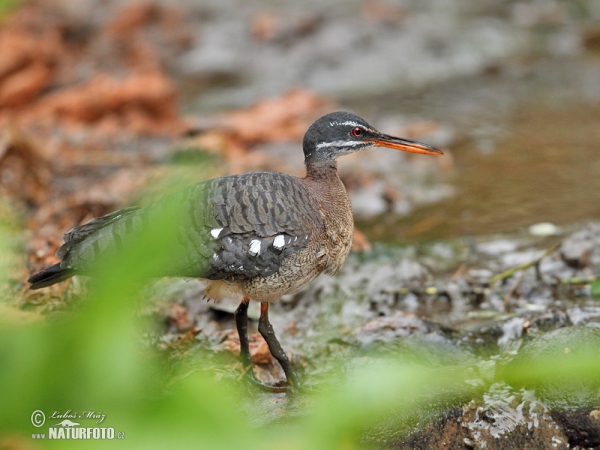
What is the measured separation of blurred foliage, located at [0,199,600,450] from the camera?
0.84 metres

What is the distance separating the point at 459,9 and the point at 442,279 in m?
8.27

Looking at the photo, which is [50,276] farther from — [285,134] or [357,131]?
[285,134]

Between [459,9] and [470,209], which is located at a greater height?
[459,9]

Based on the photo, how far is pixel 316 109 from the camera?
9.41 m

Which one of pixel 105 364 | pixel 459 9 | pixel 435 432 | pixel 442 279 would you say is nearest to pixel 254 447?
pixel 105 364

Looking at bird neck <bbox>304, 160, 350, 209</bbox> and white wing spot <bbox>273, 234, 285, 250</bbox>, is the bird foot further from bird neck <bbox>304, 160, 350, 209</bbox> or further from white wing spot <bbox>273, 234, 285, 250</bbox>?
bird neck <bbox>304, 160, 350, 209</bbox>

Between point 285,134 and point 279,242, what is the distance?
5.23 m

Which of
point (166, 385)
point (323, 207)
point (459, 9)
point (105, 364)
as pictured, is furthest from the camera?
point (459, 9)

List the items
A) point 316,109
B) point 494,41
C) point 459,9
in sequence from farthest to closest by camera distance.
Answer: point 459,9, point 494,41, point 316,109

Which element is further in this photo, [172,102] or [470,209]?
[172,102]

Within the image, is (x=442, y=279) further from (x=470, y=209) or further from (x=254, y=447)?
(x=254, y=447)

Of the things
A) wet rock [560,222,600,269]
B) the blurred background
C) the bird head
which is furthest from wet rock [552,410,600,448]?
wet rock [560,222,600,269]

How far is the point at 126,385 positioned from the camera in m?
0.88

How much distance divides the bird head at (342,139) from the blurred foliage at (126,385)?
11.1ft
